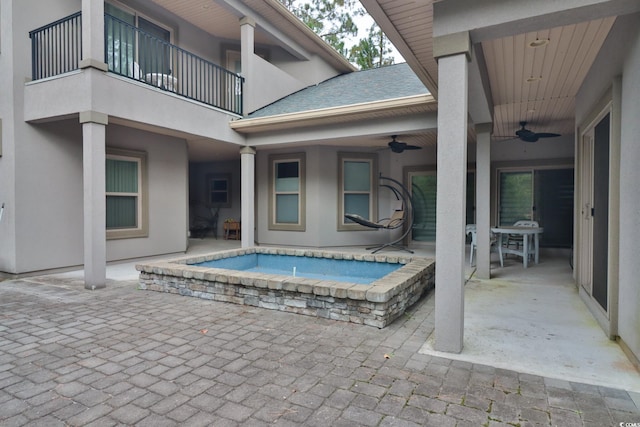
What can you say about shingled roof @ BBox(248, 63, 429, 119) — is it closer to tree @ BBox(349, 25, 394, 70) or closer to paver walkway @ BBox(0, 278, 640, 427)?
paver walkway @ BBox(0, 278, 640, 427)

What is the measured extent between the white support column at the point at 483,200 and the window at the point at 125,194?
19.5 ft

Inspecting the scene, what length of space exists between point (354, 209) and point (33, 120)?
6.39m

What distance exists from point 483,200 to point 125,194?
20.1 ft

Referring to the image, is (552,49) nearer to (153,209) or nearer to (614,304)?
(614,304)

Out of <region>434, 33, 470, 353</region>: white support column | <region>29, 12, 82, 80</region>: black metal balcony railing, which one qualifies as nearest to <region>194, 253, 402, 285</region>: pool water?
<region>434, 33, 470, 353</region>: white support column

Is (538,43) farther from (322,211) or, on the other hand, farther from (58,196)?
(58,196)

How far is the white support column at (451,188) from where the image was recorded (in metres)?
2.75

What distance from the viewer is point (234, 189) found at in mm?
11008

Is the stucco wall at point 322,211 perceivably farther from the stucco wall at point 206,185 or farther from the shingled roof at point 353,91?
the stucco wall at point 206,185

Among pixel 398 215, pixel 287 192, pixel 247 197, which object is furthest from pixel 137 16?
pixel 398 215

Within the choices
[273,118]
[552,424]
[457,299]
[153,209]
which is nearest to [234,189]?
[153,209]

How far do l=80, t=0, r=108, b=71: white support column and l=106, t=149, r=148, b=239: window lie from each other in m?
2.06

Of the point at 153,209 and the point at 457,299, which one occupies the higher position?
the point at 153,209

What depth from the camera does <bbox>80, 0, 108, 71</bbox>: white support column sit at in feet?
15.5
